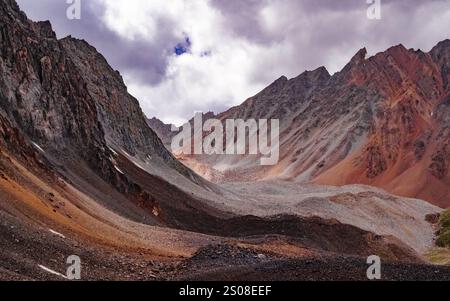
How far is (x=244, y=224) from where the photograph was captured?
56562mm

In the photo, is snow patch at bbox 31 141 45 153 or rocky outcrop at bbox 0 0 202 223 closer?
rocky outcrop at bbox 0 0 202 223

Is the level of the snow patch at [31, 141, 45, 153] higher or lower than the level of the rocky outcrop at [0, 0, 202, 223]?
lower

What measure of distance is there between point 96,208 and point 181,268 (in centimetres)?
1857

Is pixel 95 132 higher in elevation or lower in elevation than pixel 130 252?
higher

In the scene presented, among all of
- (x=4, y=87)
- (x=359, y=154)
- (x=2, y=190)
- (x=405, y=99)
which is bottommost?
(x=2, y=190)

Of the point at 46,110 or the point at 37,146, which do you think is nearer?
the point at 37,146

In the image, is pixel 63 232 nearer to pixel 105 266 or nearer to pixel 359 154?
pixel 105 266

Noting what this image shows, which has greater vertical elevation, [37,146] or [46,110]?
[46,110]

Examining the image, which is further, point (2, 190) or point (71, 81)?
point (71, 81)

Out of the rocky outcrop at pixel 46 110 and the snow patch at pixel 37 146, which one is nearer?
the rocky outcrop at pixel 46 110

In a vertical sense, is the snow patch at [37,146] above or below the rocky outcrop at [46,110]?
below

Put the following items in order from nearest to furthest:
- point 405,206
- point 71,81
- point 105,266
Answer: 1. point 105,266
2. point 71,81
3. point 405,206
